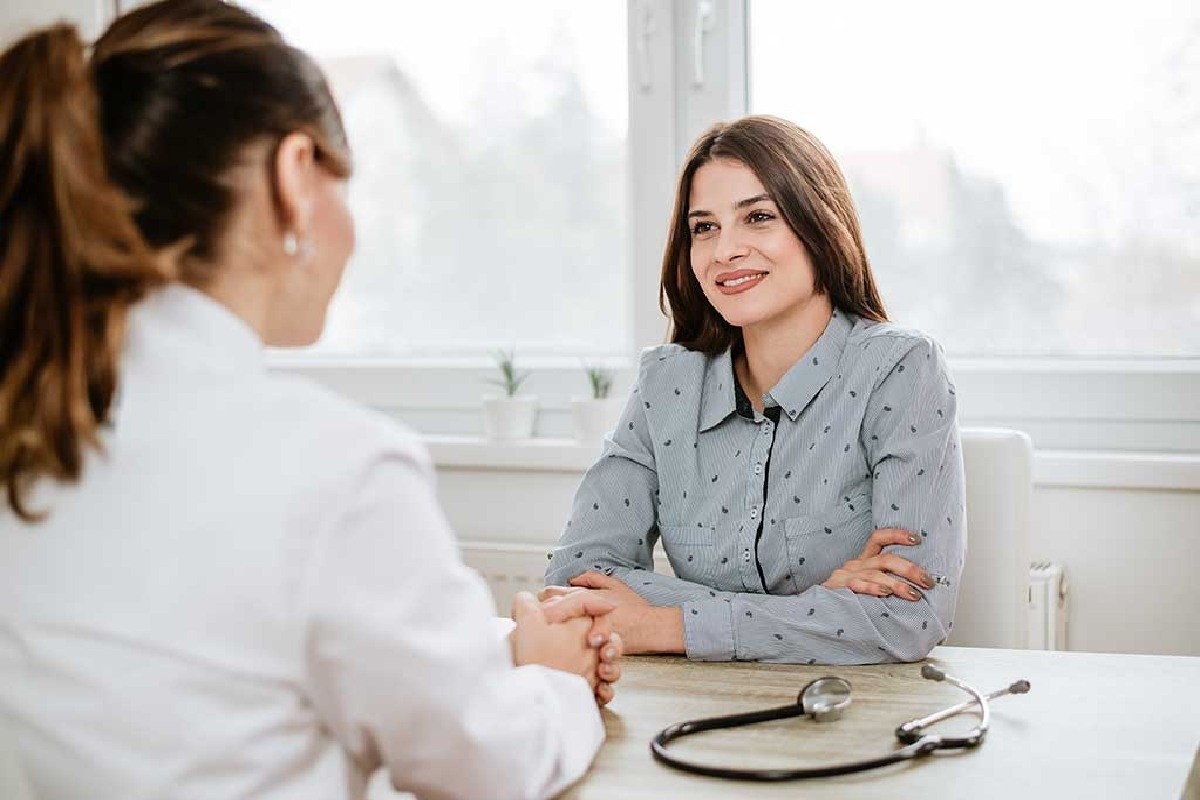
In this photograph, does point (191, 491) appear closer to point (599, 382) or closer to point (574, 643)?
point (574, 643)

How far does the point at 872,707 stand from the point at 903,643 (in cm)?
27

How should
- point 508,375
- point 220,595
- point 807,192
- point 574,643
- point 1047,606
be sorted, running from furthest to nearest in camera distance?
point 508,375
point 1047,606
point 807,192
point 574,643
point 220,595

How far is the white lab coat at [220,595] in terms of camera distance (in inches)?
30.1

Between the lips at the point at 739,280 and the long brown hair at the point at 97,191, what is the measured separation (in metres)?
1.05

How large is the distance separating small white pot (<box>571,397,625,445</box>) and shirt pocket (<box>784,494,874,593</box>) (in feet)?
3.08

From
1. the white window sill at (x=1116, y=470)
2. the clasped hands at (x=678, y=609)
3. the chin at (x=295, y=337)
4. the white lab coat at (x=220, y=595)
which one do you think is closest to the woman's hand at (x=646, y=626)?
the clasped hands at (x=678, y=609)

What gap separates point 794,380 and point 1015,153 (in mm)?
910

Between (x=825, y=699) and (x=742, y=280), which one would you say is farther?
(x=742, y=280)

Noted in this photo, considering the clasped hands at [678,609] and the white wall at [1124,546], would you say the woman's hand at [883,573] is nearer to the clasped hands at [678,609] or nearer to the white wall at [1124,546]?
the clasped hands at [678,609]

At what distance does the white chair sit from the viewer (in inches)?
69.6

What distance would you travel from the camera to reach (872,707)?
1254mm

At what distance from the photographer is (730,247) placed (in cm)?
187

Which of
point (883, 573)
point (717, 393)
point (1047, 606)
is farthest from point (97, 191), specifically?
point (1047, 606)

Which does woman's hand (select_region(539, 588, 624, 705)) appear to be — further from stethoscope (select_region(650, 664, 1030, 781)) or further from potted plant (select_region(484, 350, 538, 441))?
potted plant (select_region(484, 350, 538, 441))
